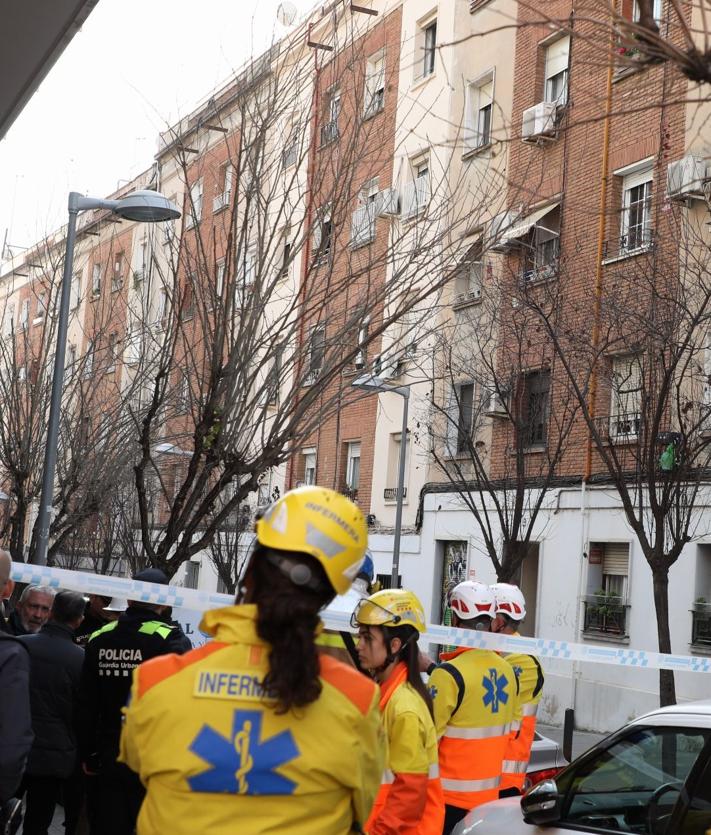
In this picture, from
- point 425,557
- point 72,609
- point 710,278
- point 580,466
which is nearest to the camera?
point 72,609

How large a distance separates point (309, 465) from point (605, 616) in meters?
13.8

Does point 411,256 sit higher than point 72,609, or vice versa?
point 411,256

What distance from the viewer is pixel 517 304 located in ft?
66.7

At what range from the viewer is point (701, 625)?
66.3 ft

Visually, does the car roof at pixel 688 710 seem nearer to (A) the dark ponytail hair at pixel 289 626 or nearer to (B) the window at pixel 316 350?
(A) the dark ponytail hair at pixel 289 626

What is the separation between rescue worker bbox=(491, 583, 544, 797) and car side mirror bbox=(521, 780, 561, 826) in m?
1.06

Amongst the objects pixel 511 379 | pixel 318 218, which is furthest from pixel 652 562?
pixel 318 218

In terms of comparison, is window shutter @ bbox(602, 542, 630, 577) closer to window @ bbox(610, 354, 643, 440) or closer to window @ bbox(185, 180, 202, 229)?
window @ bbox(610, 354, 643, 440)

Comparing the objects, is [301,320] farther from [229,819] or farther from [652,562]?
[229,819]

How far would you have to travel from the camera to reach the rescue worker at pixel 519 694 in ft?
22.1

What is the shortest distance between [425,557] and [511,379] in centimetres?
878

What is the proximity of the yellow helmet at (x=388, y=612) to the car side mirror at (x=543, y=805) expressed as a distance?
3.22 feet

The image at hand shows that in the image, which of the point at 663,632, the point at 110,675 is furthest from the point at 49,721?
the point at 663,632

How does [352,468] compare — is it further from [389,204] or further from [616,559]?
[389,204]
